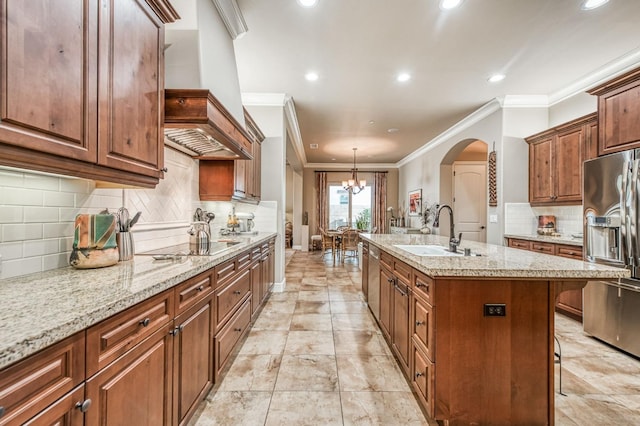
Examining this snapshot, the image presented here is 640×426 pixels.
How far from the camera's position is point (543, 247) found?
3.54 m

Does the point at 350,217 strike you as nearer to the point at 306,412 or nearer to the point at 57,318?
the point at 306,412

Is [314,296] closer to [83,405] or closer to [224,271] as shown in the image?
[224,271]

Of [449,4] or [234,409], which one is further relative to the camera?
[449,4]

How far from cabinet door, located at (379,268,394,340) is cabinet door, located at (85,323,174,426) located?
166 cm

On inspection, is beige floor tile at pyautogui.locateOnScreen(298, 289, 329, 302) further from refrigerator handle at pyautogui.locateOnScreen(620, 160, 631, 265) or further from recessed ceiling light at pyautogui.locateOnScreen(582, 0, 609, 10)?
recessed ceiling light at pyautogui.locateOnScreen(582, 0, 609, 10)

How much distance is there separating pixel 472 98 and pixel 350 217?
238 inches

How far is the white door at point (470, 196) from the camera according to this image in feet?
22.2

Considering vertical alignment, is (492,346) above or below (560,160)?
below

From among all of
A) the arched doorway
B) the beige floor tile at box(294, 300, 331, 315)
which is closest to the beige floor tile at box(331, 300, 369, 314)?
the beige floor tile at box(294, 300, 331, 315)

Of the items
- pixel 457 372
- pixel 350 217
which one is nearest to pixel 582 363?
pixel 457 372

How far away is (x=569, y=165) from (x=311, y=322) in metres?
3.71

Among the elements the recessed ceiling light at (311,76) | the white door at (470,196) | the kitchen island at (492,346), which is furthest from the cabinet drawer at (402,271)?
the white door at (470,196)

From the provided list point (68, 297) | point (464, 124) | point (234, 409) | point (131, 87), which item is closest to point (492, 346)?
point (234, 409)

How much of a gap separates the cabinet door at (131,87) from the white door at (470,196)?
21.6ft
